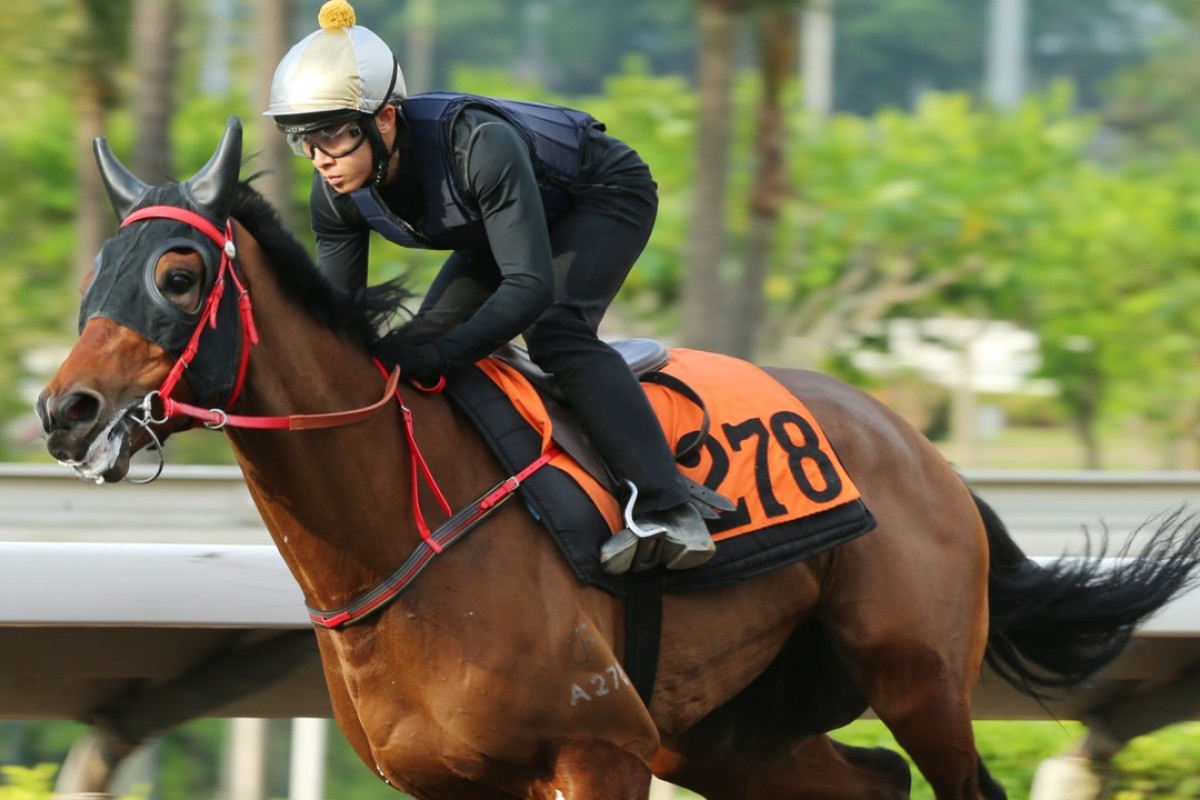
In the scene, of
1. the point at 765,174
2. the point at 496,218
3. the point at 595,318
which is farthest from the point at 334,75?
the point at 765,174

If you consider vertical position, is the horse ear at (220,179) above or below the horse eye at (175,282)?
above

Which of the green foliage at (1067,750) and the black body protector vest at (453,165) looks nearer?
the black body protector vest at (453,165)

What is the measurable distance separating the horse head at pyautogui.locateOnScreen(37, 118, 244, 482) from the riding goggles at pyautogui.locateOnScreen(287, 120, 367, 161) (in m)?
0.32

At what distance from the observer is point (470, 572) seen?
3.68m

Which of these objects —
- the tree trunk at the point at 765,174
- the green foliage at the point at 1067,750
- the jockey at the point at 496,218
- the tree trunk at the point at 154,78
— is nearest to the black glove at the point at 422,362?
the jockey at the point at 496,218

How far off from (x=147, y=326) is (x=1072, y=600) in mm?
2804

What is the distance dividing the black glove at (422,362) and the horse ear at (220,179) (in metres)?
0.54

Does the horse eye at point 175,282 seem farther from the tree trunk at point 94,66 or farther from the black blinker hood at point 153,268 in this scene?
the tree trunk at point 94,66

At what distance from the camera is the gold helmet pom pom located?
12.1 feet

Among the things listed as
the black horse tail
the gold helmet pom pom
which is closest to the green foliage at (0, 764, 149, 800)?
the gold helmet pom pom

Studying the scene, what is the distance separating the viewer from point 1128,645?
502 centimetres

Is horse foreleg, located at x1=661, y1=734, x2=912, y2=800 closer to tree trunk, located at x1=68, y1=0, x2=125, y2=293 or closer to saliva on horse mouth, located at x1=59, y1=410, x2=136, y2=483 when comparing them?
saliva on horse mouth, located at x1=59, y1=410, x2=136, y2=483

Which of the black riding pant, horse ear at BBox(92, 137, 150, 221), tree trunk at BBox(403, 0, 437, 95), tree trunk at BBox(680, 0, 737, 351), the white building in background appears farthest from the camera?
tree trunk at BBox(403, 0, 437, 95)

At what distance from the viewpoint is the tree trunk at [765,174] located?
1159 cm
